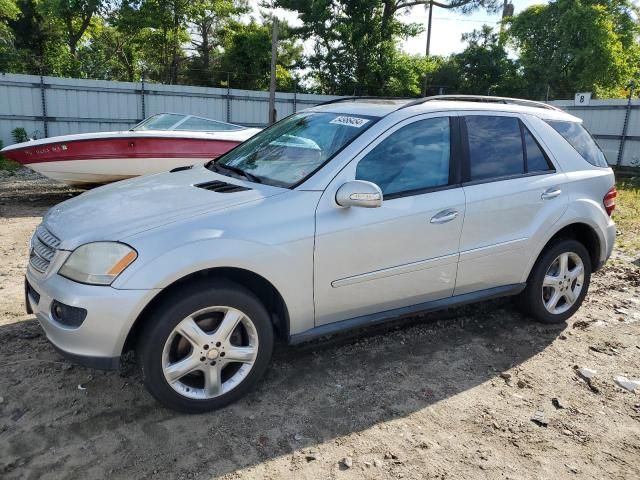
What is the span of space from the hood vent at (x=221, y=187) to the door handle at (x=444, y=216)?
1257 mm

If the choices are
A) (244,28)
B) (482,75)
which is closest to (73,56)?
(244,28)

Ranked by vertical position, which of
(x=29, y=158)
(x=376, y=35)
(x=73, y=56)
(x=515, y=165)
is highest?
(x=376, y=35)

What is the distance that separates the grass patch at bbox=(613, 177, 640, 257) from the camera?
281 inches

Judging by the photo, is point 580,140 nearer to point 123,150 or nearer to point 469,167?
point 469,167

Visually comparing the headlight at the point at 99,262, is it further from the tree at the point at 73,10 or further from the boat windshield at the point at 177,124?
the tree at the point at 73,10

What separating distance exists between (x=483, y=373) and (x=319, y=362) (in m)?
1.14

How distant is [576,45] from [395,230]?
92.8ft

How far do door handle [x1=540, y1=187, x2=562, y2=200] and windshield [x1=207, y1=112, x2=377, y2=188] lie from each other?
150 cm

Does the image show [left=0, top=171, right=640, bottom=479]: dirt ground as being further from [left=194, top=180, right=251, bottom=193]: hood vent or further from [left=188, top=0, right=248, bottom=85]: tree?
[left=188, top=0, right=248, bottom=85]: tree

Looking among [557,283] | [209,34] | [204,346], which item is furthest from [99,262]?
[209,34]

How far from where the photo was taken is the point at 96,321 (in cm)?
265

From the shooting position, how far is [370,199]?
304cm

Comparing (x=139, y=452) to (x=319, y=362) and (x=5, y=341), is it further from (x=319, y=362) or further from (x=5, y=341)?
(x=5, y=341)

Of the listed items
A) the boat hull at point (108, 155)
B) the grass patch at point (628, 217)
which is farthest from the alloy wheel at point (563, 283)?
the boat hull at point (108, 155)
